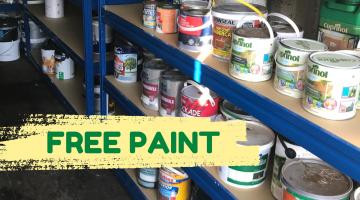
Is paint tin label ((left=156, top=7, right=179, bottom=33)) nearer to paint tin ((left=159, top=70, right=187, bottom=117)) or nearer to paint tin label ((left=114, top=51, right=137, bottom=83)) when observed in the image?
paint tin ((left=159, top=70, right=187, bottom=117))

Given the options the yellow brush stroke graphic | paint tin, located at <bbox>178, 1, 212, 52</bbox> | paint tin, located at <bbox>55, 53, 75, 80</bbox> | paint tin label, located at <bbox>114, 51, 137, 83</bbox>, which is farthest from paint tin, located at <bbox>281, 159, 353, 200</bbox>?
paint tin, located at <bbox>55, 53, 75, 80</bbox>

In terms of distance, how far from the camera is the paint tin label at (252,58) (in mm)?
1160

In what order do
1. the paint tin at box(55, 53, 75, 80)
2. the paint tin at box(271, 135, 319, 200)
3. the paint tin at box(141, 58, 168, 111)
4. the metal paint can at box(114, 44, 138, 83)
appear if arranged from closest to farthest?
1. the paint tin at box(271, 135, 319, 200)
2. the paint tin at box(141, 58, 168, 111)
3. the metal paint can at box(114, 44, 138, 83)
4. the paint tin at box(55, 53, 75, 80)

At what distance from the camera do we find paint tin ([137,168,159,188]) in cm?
178

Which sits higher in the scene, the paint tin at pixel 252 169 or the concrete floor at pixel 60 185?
the paint tin at pixel 252 169

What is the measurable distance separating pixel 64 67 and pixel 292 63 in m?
1.95

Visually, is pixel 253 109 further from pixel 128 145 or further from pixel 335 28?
pixel 128 145

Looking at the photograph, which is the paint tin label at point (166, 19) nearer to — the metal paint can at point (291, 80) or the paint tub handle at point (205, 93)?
the paint tub handle at point (205, 93)

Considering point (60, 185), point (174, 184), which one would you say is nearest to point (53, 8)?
point (60, 185)

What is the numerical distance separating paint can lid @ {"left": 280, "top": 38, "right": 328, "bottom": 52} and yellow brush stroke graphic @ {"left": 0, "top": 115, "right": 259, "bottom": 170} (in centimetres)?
30

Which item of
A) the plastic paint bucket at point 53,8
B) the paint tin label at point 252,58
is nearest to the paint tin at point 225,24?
the paint tin label at point 252,58

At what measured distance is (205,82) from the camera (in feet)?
4.33

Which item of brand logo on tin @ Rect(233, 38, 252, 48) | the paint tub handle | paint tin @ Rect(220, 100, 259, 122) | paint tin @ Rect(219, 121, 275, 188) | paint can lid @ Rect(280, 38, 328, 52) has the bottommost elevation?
paint tin @ Rect(219, 121, 275, 188)

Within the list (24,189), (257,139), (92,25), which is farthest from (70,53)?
(257,139)
